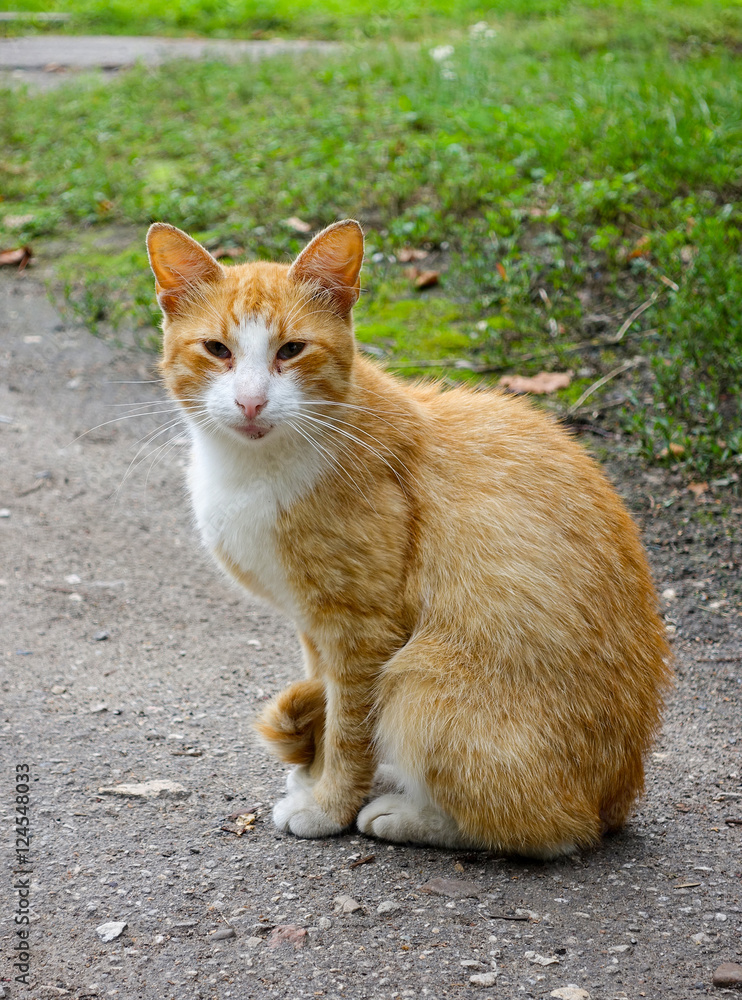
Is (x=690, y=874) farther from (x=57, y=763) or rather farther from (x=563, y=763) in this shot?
(x=57, y=763)

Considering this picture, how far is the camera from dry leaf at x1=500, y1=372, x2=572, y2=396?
191 inches

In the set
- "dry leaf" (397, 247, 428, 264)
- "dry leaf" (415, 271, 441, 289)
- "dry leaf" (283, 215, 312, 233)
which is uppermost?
"dry leaf" (283, 215, 312, 233)

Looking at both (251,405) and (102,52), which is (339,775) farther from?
(102,52)

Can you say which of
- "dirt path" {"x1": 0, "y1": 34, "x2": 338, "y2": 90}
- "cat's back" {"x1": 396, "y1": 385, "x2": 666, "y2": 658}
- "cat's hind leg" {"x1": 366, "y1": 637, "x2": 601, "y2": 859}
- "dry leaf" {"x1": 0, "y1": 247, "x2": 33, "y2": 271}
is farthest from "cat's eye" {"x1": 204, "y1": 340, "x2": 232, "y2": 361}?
"dirt path" {"x1": 0, "y1": 34, "x2": 338, "y2": 90}

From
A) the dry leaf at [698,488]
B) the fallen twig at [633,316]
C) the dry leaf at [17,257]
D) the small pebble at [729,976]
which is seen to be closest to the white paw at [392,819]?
the small pebble at [729,976]

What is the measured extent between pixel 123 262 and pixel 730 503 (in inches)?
167

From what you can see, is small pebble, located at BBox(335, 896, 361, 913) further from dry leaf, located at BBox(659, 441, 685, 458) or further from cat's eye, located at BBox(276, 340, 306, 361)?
dry leaf, located at BBox(659, 441, 685, 458)

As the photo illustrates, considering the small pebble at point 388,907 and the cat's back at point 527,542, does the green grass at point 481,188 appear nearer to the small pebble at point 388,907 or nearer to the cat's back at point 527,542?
the cat's back at point 527,542

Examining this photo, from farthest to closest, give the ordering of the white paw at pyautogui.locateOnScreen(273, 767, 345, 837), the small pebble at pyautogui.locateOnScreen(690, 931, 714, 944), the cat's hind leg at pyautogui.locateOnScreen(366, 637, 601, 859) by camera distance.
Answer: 1. the white paw at pyautogui.locateOnScreen(273, 767, 345, 837)
2. the cat's hind leg at pyautogui.locateOnScreen(366, 637, 601, 859)
3. the small pebble at pyautogui.locateOnScreen(690, 931, 714, 944)

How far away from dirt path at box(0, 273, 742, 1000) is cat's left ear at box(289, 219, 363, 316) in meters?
1.50

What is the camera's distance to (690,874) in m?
2.48

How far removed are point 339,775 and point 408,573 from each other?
61cm

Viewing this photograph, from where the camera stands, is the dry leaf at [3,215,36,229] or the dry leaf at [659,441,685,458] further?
the dry leaf at [3,215,36,229]

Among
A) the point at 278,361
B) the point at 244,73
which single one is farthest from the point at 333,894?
the point at 244,73
